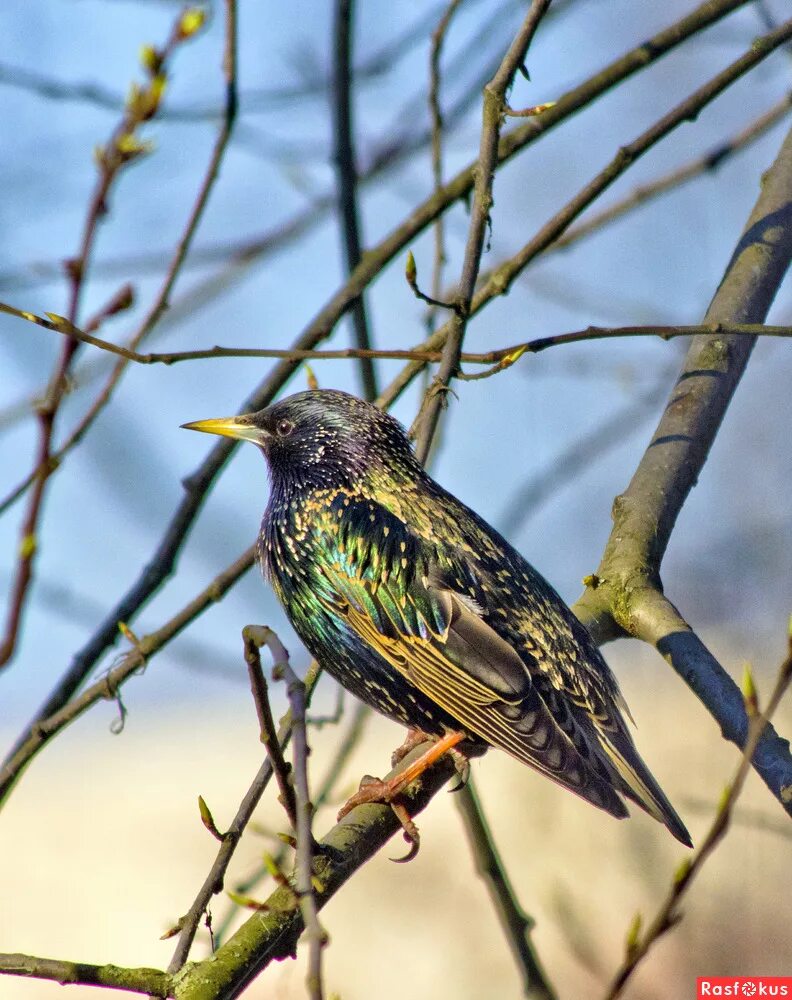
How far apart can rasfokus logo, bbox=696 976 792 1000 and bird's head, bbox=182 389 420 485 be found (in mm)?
2059

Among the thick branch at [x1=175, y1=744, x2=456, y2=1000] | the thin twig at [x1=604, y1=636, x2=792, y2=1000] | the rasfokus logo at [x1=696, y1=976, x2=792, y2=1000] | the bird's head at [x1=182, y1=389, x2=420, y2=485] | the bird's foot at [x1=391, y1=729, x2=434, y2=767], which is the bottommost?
the thin twig at [x1=604, y1=636, x2=792, y2=1000]

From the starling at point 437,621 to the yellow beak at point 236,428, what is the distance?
0.09ft

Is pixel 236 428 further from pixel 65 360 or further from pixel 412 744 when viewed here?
pixel 65 360

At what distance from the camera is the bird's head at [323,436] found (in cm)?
382

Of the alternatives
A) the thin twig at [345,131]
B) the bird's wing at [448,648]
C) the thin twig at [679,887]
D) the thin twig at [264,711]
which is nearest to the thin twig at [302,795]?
the thin twig at [264,711]

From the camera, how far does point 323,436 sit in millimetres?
3932

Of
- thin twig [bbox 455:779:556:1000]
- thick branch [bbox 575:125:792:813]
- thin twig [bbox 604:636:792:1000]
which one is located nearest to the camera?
thin twig [bbox 604:636:792:1000]

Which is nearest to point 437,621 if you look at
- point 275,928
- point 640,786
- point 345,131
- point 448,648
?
point 448,648

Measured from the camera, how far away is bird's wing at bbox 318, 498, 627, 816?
3.17 m

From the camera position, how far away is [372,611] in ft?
11.3

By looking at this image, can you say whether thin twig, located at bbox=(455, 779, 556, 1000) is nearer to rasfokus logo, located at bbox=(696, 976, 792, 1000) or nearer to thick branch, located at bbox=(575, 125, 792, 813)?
thick branch, located at bbox=(575, 125, 792, 813)

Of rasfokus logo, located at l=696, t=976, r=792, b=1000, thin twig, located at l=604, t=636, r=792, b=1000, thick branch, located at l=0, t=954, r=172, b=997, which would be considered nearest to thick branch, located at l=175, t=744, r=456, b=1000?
thick branch, located at l=0, t=954, r=172, b=997

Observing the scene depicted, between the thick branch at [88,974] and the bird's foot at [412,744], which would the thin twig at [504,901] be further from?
the thick branch at [88,974]

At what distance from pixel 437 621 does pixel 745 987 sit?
1.99 meters
